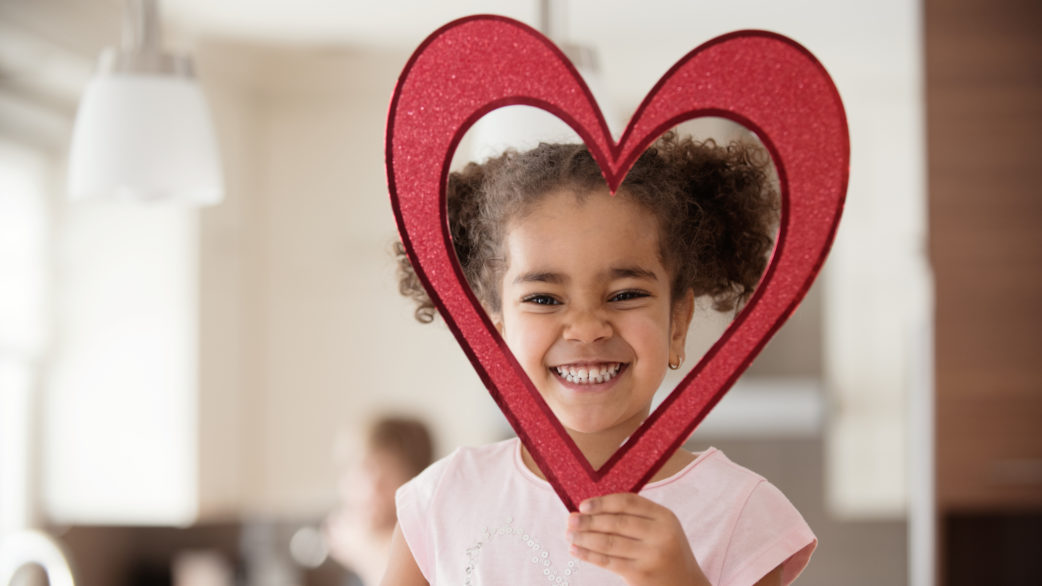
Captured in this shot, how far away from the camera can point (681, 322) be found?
474 mm

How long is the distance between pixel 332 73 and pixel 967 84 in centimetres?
172

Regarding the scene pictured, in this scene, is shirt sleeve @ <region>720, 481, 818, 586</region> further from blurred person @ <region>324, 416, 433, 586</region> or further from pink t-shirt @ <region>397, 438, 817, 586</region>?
blurred person @ <region>324, 416, 433, 586</region>

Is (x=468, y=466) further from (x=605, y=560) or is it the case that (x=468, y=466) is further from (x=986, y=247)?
(x=986, y=247)

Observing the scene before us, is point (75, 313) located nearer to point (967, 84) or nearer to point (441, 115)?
point (967, 84)

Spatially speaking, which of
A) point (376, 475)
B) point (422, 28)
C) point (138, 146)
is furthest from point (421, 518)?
point (422, 28)

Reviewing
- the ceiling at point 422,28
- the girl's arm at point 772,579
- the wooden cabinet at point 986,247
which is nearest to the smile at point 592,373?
the girl's arm at point 772,579

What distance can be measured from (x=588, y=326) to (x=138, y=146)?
58 centimetres

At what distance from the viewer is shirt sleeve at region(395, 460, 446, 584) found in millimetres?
515

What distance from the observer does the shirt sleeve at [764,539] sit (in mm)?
469

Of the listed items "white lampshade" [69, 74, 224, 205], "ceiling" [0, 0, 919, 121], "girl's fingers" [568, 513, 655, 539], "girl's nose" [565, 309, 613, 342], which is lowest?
"girl's fingers" [568, 513, 655, 539]

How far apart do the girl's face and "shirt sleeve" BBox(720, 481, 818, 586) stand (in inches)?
2.7

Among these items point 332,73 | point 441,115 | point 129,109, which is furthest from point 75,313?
point 441,115

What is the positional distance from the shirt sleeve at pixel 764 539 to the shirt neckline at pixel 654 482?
3cm

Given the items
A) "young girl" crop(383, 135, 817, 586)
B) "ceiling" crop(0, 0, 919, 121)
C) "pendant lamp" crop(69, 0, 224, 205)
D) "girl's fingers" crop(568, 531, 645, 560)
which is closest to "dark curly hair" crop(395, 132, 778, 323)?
"young girl" crop(383, 135, 817, 586)
